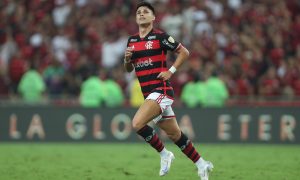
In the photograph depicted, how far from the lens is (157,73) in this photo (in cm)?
995

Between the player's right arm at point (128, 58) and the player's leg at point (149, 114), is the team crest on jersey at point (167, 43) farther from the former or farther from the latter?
the player's leg at point (149, 114)

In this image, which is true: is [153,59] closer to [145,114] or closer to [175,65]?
[175,65]

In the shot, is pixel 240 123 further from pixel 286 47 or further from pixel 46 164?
pixel 46 164

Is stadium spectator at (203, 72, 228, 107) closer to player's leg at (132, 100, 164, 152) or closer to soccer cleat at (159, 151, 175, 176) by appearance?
soccer cleat at (159, 151, 175, 176)

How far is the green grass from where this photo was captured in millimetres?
10969

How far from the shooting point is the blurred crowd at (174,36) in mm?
20062

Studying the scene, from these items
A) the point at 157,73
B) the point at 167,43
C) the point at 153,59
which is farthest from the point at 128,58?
the point at 167,43

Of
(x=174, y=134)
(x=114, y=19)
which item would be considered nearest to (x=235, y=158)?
(x=174, y=134)

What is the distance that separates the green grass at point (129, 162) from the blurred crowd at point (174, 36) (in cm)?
223

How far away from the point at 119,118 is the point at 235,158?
558 cm

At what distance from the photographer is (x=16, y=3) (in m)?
23.9

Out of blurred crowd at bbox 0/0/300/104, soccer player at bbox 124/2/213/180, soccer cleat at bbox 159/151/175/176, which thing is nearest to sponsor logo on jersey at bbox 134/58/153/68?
soccer player at bbox 124/2/213/180

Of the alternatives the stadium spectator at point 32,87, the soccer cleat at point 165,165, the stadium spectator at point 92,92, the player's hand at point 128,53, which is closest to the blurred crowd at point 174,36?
the stadium spectator at point 92,92

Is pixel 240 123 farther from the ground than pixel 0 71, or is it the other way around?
pixel 0 71
